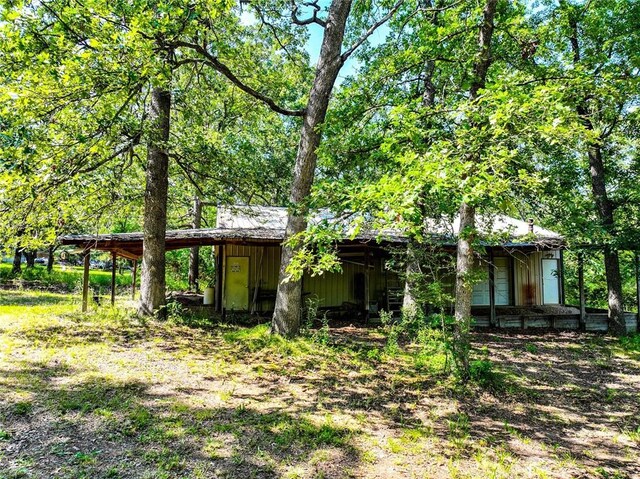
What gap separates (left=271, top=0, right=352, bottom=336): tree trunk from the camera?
27.5 feet

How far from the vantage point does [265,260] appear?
13430mm

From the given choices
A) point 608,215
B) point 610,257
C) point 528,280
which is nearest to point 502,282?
point 528,280

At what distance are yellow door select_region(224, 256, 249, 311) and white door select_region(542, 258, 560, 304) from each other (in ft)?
38.0

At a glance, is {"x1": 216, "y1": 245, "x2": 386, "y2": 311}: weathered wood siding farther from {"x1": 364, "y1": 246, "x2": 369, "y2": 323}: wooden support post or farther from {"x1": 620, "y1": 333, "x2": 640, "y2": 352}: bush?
{"x1": 620, "y1": 333, "x2": 640, "y2": 352}: bush

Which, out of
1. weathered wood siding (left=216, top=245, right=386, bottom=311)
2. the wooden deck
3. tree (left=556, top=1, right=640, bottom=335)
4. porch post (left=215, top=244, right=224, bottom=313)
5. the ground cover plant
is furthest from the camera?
weathered wood siding (left=216, top=245, right=386, bottom=311)

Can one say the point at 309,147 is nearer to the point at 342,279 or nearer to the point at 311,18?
the point at 311,18

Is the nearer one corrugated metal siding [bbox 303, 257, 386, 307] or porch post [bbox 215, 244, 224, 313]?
porch post [bbox 215, 244, 224, 313]

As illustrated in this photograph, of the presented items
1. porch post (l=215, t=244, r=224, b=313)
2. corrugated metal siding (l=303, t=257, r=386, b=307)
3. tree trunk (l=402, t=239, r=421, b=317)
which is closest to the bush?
tree trunk (l=402, t=239, r=421, b=317)

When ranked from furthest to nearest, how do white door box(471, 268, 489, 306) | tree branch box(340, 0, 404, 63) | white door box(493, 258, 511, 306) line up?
white door box(493, 258, 511, 306) < white door box(471, 268, 489, 306) < tree branch box(340, 0, 404, 63)

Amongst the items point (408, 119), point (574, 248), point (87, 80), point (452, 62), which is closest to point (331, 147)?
point (408, 119)

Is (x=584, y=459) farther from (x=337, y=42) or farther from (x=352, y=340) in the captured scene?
(x=337, y=42)

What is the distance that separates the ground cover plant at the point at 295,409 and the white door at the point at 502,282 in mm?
6166

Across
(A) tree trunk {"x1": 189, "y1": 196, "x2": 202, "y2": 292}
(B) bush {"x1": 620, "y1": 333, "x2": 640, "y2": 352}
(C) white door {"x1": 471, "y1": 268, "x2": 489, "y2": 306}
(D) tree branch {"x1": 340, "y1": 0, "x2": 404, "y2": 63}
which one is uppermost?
(D) tree branch {"x1": 340, "y1": 0, "x2": 404, "y2": 63}

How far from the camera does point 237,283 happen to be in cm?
1325
